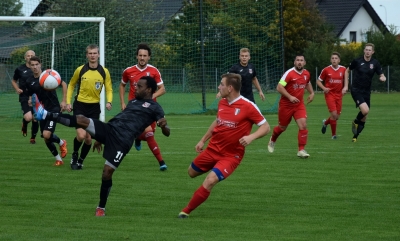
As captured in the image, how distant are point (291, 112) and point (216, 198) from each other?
5.48 metres

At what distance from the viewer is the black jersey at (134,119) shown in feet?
29.1

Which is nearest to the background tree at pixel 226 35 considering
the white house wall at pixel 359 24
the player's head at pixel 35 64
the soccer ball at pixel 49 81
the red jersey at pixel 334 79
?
the red jersey at pixel 334 79

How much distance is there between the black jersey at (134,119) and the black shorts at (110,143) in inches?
2.0

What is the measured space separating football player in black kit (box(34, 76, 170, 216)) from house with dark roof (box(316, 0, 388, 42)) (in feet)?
217

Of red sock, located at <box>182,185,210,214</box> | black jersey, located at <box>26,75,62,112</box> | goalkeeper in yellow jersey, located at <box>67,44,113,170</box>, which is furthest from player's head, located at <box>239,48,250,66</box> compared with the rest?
red sock, located at <box>182,185,210,214</box>

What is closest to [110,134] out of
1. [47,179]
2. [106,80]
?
[47,179]

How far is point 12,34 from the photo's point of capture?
29.0m

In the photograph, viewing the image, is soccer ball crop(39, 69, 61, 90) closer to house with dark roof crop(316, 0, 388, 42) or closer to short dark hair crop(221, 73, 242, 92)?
short dark hair crop(221, 73, 242, 92)

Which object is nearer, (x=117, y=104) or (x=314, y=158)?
(x=314, y=158)

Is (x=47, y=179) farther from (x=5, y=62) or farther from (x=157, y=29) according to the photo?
(x=5, y=62)

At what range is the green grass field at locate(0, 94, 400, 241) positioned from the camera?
7863mm

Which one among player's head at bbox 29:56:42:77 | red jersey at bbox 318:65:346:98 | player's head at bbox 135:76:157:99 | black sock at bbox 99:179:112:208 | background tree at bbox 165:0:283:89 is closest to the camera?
black sock at bbox 99:179:112:208

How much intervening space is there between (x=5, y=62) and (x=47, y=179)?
869 inches

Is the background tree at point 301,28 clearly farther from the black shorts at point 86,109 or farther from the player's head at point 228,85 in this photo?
the player's head at point 228,85
